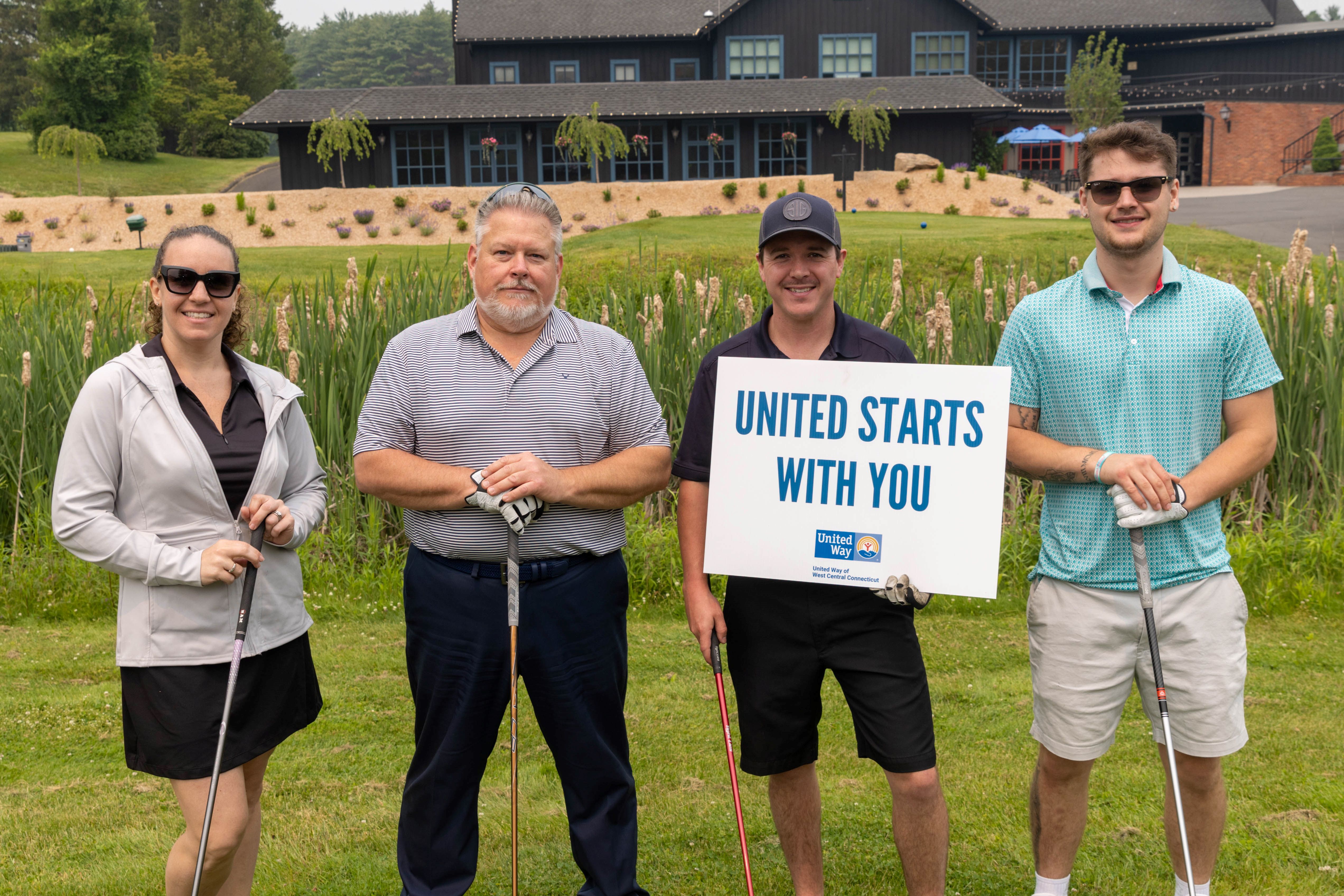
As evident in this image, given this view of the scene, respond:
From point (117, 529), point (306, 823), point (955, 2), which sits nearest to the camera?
point (117, 529)

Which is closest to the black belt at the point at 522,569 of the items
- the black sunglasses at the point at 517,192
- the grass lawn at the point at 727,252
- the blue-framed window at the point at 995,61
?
the black sunglasses at the point at 517,192

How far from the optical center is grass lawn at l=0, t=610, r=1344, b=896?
3.61 m

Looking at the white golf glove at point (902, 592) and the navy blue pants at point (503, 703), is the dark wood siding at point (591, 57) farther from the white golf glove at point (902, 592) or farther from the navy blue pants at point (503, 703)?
the white golf glove at point (902, 592)

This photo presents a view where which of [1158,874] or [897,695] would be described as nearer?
[897,695]

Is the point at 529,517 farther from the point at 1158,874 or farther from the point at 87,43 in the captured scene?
the point at 87,43

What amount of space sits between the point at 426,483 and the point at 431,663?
0.50 m

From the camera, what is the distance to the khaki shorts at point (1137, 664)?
9.58 feet

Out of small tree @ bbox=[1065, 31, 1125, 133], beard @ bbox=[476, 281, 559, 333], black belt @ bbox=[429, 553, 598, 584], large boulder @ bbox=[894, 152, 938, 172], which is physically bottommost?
black belt @ bbox=[429, 553, 598, 584]

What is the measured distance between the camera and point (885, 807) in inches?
162

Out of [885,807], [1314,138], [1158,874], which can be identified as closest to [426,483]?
[885,807]

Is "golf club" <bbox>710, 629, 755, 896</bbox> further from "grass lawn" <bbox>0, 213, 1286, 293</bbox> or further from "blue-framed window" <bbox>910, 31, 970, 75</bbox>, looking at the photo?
"blue-framed window" <bbox>910, 31, 970, 75</bbox>

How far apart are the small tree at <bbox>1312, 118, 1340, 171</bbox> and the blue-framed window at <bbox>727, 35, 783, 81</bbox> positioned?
736 inches

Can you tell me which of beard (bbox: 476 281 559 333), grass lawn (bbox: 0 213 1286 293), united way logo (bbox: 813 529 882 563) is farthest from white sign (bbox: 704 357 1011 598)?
grass lawn (bbox: 0 213 1286 293)

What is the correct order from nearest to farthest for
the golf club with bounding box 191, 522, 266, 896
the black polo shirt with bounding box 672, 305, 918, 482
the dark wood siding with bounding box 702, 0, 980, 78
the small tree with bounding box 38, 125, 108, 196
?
1. the golf club with bounding box 191, 522, 266, 896
2. the black polo shirt with bounding box 672, 305, 918, 482
3. the small tree with bounding box 38, 125, 108, 196
4. the dark wood siding with bounding box 702, 0, 980, 78
